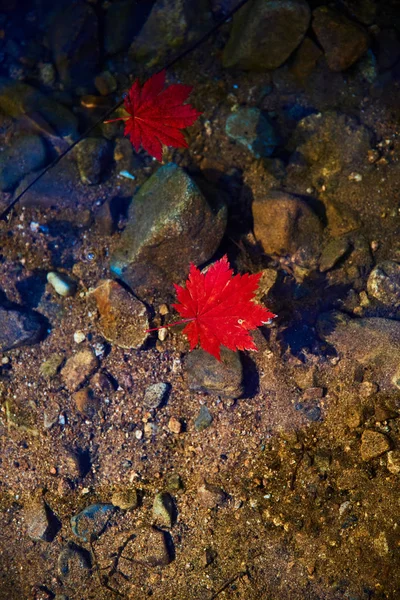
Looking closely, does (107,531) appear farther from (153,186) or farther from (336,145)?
(336,145)

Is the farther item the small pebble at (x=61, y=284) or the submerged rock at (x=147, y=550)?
the small pebble at (x=61, y=284)

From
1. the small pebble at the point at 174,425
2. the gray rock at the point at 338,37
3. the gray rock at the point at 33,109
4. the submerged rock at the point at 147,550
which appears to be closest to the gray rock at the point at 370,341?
the small pebble at the point at 174,425

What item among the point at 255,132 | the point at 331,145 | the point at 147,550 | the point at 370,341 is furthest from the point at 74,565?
the point at 331,145

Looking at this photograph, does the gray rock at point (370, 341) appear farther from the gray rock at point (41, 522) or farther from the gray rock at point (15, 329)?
the gray rock at point (41, 522)

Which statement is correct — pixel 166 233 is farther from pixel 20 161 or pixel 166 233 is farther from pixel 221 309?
pixel 20 161

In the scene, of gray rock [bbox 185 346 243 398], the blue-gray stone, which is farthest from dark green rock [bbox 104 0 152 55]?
gray rock [bbox 185 346 243 398]
